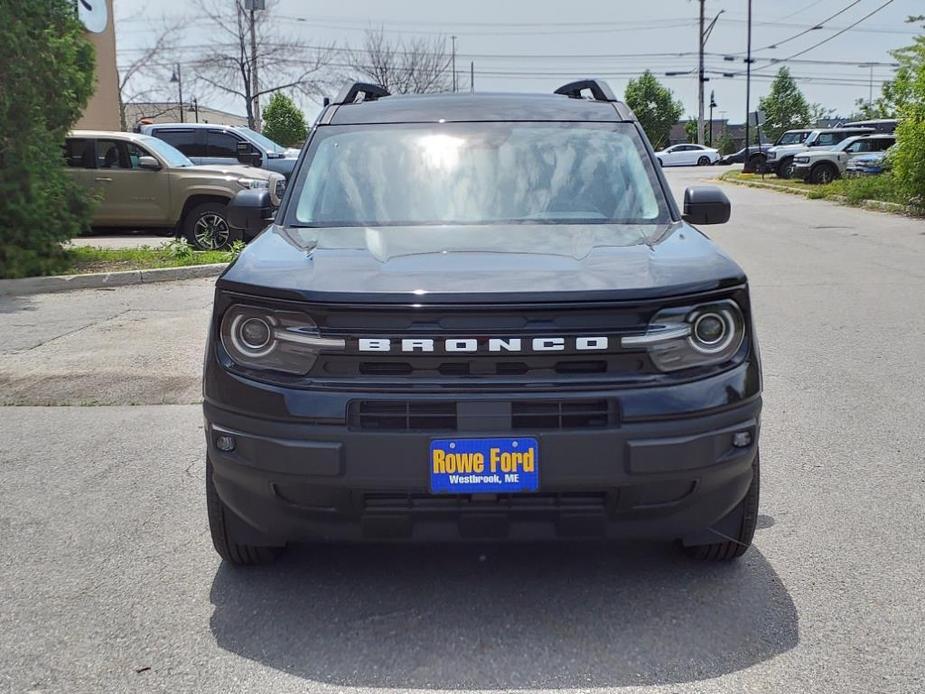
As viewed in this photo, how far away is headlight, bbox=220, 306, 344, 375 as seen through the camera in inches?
123

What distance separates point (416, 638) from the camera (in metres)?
3.21

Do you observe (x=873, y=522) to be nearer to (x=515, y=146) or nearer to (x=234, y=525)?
(x=515, y=146)

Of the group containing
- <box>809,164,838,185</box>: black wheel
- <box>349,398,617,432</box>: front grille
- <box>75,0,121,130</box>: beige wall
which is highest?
<box>75,0,121,130</box>: beige wall

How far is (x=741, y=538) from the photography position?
11.7 feet

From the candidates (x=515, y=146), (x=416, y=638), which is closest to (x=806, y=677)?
(x=416, y=638)

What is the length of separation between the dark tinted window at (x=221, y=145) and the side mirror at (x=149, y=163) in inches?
193

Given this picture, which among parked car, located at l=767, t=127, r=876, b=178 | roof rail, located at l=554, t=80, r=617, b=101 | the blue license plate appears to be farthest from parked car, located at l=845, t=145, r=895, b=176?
the blue license plate

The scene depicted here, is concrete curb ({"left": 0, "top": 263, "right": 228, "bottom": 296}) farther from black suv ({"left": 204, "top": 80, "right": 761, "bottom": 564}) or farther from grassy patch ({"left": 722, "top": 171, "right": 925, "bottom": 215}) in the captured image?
grassy patch ({"left": 722, "top": 171, "right": 925, "bottom": 215})

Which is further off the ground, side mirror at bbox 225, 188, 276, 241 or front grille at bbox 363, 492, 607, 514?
side mirror at bbox 225, 188, 276, 241

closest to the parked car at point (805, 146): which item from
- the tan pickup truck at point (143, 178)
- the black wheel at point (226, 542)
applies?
the tan pickup truck at point (143, 178)

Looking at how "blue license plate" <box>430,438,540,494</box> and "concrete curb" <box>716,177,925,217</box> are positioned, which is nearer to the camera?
"blue license plate" <box>430,438,540,494</box>

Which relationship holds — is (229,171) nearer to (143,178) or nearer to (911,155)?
(143,178)

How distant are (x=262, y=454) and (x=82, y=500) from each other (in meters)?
1.92

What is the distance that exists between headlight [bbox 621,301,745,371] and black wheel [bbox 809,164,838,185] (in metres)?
30.9
